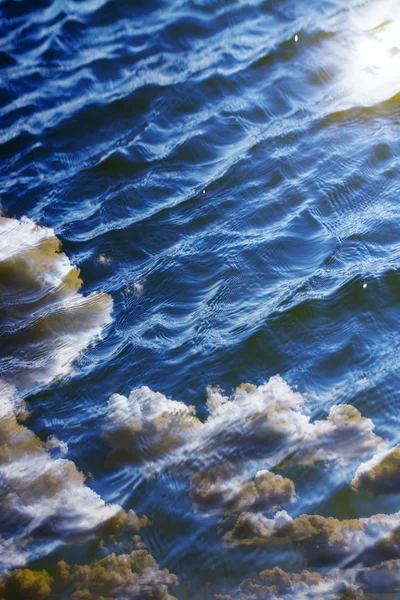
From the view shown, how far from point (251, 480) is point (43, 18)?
6.31m

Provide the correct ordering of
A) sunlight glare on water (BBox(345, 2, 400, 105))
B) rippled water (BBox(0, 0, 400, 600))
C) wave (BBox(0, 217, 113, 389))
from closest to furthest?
rippled water (BBox(0, 0, 400, 600)) → wave (BBox(0, 217, 113, 389)) → sunlight glare on water (BBox(345, 2, 400, 105))

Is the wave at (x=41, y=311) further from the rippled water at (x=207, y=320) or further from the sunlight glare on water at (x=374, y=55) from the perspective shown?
the sunlight glare on water at (x=374, y=55)

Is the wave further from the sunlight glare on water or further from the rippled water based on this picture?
the sunlight glare on water

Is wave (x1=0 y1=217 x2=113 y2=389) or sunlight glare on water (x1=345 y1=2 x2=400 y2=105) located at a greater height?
sunlight glare on water (x1=345 y1=2 x2=400 y2=105)

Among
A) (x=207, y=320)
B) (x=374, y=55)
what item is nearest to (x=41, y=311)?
(x=207, y=320)

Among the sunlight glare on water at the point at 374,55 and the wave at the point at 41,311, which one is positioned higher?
the sunlight glare on water at the point at 374,55

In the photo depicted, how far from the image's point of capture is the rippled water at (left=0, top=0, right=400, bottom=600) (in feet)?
7.50

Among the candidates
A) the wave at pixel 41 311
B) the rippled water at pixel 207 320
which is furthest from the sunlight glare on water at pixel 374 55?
the wave at pixel 41 311

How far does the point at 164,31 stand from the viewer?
622 cm

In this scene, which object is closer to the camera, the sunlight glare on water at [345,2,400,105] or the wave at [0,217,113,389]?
the wave at [0,217,113,389]

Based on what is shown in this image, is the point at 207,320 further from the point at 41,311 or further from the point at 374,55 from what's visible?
the point at 374,55

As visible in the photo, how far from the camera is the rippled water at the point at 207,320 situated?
2.29m

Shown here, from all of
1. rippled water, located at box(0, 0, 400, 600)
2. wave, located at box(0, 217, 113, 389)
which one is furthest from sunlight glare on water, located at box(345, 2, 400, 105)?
wave, located at box(0, 217, 113, 389)

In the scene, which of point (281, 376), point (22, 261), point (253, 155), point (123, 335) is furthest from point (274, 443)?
point (253, 155)
